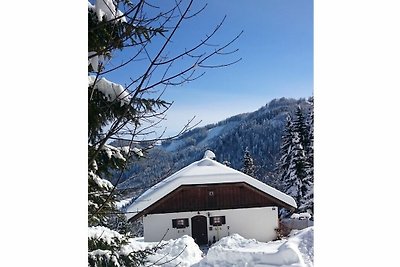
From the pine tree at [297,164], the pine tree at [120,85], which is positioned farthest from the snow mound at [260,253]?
the pine tree at [120,85]

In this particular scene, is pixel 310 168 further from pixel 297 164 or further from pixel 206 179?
pixel 206 179

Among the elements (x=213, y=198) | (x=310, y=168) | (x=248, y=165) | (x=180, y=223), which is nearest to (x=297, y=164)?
(x=310, y=168)

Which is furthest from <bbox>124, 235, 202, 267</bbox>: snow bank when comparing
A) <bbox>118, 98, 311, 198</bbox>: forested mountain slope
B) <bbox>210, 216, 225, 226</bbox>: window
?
<bbox>118, 98, 311, 198</bbox>: forested mountain slope

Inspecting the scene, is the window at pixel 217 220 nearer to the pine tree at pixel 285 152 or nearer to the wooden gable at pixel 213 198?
the wooden gable at pixel 213 198
